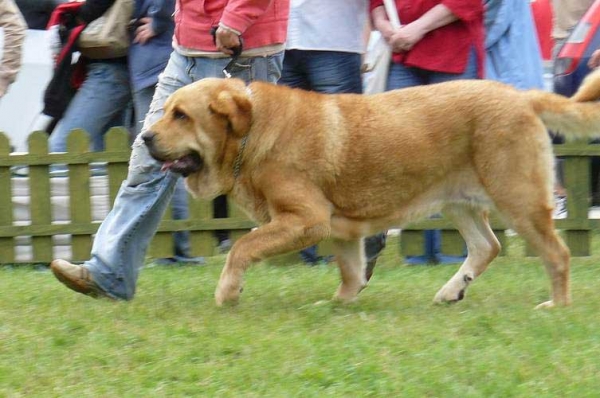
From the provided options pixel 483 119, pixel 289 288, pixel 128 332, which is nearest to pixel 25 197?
pixel 289 288

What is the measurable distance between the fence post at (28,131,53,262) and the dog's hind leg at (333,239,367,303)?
247 cm

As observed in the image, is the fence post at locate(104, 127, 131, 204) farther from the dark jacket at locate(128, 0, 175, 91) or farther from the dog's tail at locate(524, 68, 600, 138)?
the dog's tail at locate(524, 68, 600, 138)

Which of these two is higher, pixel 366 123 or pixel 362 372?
pixel 366 123

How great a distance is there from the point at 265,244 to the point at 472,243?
1271 mm

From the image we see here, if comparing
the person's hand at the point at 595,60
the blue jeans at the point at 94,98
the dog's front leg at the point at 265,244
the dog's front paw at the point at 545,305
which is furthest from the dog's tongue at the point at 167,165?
the person's hand at the point at 595,60

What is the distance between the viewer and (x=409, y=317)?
5.60 m

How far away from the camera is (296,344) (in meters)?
4.95

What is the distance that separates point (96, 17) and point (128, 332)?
3.43m

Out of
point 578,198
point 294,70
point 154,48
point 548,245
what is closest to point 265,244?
point 548,245

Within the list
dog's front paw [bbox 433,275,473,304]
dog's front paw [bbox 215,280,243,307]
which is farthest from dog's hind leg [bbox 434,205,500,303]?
dog's front paw [bbox 215,280,243,307]

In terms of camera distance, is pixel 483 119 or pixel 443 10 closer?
pixel 483 119

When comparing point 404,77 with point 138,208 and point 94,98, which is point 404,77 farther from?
point 94,98

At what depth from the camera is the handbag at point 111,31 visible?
313 inches

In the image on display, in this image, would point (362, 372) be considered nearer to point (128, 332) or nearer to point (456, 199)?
point (128, 332)
